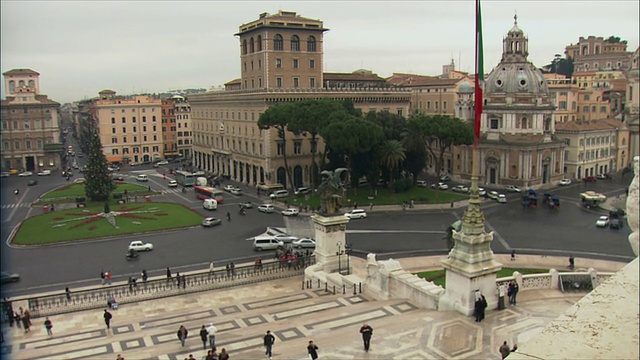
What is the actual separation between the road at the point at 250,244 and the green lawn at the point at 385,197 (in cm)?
253

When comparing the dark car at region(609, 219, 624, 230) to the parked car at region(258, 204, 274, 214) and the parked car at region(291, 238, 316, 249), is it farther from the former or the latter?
the parked car at region(258, 204, 274, 214)

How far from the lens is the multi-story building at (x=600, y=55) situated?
123m

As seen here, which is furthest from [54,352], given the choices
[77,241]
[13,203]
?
[13,203]

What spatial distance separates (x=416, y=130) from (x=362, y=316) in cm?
3769

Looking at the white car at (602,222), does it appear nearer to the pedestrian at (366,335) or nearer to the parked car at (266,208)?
the parked car at (266,208)

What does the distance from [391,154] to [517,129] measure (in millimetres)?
20191

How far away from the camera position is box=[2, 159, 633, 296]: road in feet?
106

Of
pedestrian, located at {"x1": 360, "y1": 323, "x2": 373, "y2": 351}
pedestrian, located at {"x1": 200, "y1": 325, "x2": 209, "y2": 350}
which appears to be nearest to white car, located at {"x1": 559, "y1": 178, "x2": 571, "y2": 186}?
pedestrian, located at {"x1": 360, "y1": 323, "x2": 373, "y2": 351}

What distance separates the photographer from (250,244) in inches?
1489

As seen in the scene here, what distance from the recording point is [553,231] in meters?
40.8

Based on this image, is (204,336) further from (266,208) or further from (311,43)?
(311,43)

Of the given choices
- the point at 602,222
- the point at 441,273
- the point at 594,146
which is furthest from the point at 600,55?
the point at 441,273

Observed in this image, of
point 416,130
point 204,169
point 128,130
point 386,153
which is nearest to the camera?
point 386,153

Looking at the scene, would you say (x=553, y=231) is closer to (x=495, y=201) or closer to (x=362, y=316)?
(x=495, y=201)
